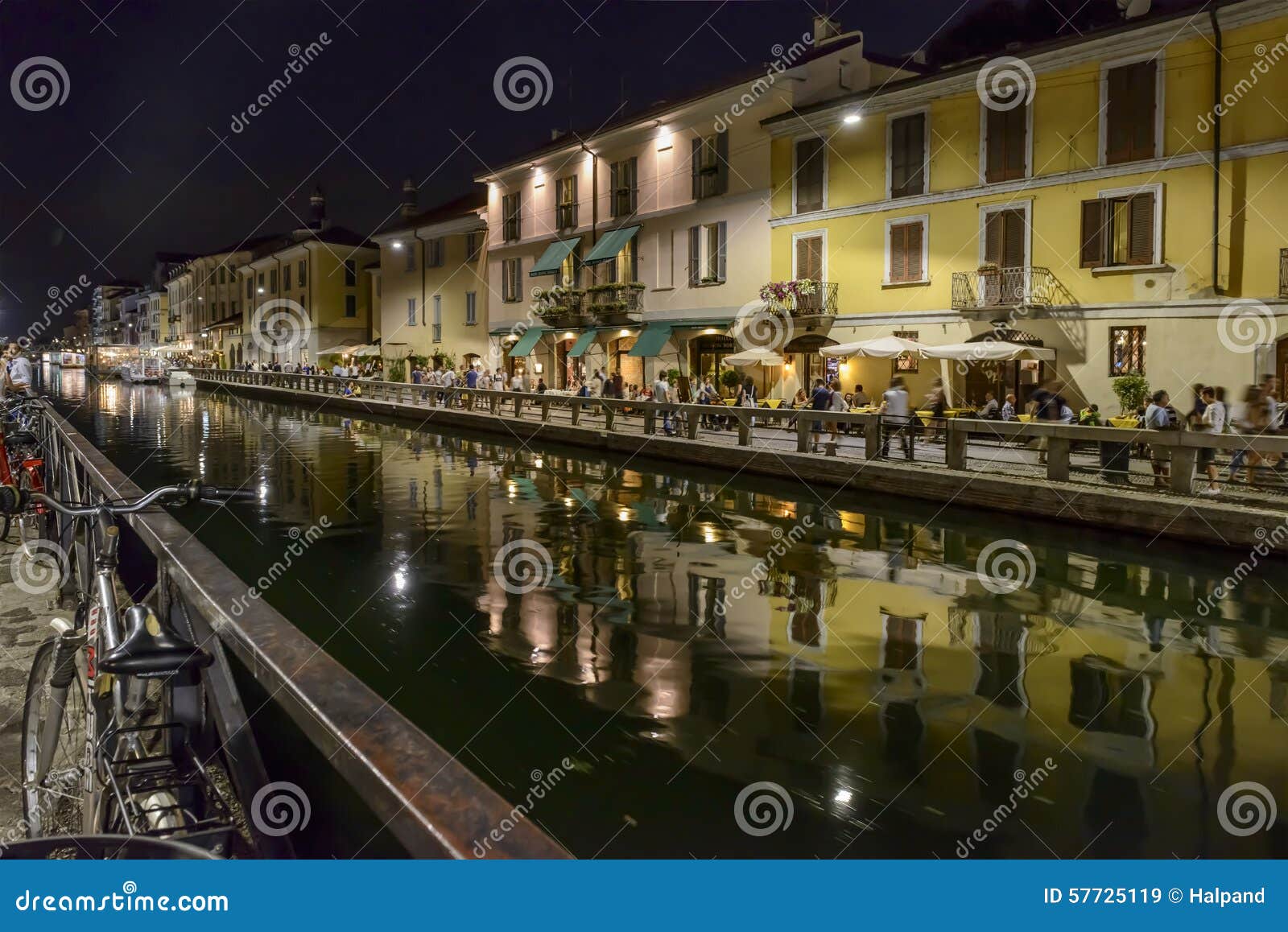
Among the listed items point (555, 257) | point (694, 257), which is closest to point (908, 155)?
point (694, 257)

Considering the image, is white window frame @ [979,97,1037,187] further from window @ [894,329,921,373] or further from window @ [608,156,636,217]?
window @ [608,156,636,217]

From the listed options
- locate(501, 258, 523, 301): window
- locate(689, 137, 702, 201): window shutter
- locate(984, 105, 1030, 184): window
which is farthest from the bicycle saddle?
locate(501, 258, 523, 301): window

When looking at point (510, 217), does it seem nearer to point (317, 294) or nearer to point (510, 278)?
point (510, 278)

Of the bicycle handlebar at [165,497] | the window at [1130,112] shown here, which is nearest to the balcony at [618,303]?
the window at [1130,112]

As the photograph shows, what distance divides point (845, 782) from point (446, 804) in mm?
4120

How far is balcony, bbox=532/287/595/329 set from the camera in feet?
120

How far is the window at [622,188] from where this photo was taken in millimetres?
35156

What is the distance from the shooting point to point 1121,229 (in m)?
21.7

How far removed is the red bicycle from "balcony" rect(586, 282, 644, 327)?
77.6 feet

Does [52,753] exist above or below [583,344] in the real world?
below

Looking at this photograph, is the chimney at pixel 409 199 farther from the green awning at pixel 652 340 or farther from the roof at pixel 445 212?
the green awning at pixel 652 340

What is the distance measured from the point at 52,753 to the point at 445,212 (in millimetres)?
48743

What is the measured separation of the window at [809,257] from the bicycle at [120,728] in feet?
84.1

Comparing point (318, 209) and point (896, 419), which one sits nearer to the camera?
point (896, 419)
